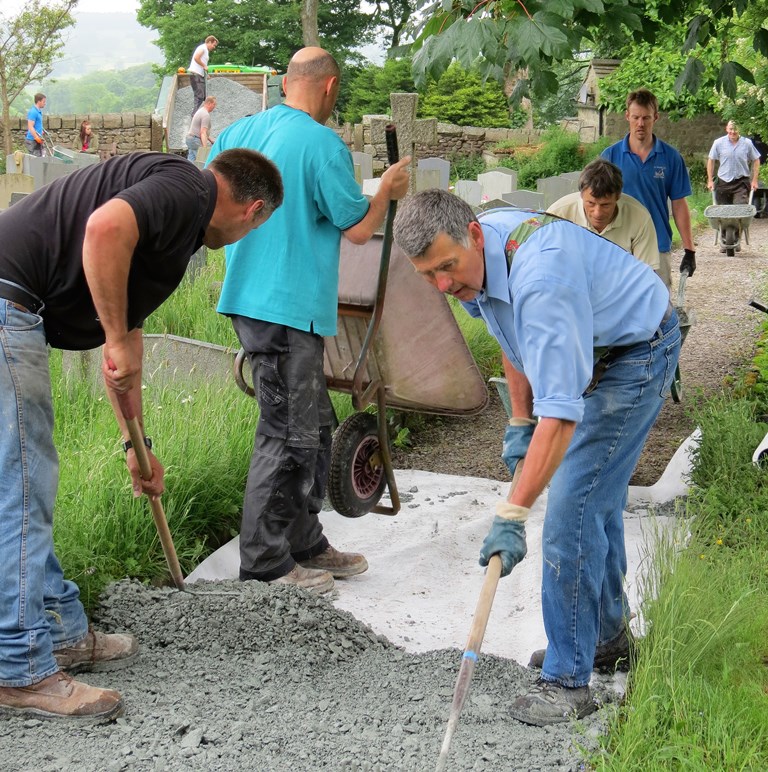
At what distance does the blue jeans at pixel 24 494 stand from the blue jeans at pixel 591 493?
1.39 meters

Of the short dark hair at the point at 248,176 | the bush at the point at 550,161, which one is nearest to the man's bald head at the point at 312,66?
the short dark hair at the point at 248,176

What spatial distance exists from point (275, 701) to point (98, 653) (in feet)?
1.97

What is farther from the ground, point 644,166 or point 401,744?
point 644,166

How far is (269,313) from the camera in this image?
359cm

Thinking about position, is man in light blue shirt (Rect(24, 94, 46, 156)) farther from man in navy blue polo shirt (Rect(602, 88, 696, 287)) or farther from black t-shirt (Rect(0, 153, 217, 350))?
black t-shirt (Rect(0, 153, 217, 350))

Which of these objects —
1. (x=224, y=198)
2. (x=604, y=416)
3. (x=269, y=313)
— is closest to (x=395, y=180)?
(x=269, y=313)

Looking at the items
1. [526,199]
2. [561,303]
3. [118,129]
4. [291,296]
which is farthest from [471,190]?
[118,129]

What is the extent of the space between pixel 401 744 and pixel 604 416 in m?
1.03

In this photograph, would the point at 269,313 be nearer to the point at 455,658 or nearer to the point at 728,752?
the point at 455,658

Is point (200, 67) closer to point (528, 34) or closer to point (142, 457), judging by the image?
point (528, 34)

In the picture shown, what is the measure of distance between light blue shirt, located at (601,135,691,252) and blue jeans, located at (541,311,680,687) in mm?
3346

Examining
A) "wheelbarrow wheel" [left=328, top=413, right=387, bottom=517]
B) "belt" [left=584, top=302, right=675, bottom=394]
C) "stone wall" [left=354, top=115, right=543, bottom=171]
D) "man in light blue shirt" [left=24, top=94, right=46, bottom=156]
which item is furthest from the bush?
"belt" [left=584, top=302, right=675, bottom=394]

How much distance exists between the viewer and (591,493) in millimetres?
2723

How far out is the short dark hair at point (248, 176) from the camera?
9.50 feet
